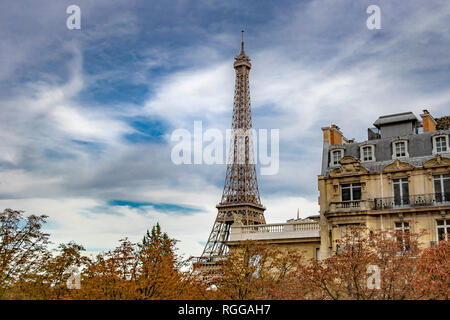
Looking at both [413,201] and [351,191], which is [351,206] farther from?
[413,201]

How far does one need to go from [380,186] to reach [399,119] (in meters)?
7.50

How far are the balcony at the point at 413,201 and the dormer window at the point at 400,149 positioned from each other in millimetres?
3727

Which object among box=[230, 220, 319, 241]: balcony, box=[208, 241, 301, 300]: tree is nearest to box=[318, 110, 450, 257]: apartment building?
box=[230, 220, 319, 241]: balcony

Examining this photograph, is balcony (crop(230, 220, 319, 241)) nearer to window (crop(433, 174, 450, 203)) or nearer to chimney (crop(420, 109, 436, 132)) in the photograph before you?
window (crop(433, 174, 450, 203))

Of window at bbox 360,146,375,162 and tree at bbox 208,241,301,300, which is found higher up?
window at bbox 360,146,375,162

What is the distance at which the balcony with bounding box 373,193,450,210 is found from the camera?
120 ft

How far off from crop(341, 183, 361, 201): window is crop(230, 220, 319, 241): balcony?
3.11 meters

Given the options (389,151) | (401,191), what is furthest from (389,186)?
(389,151)

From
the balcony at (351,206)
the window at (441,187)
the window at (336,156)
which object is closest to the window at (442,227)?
the window at (441,187)

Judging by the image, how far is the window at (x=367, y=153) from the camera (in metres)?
41.2

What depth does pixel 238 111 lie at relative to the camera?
106750 mm

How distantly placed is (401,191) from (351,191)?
3555 millimetres

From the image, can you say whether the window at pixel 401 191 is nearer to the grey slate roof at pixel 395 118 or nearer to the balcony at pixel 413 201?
the balcony at pixel 413 201
